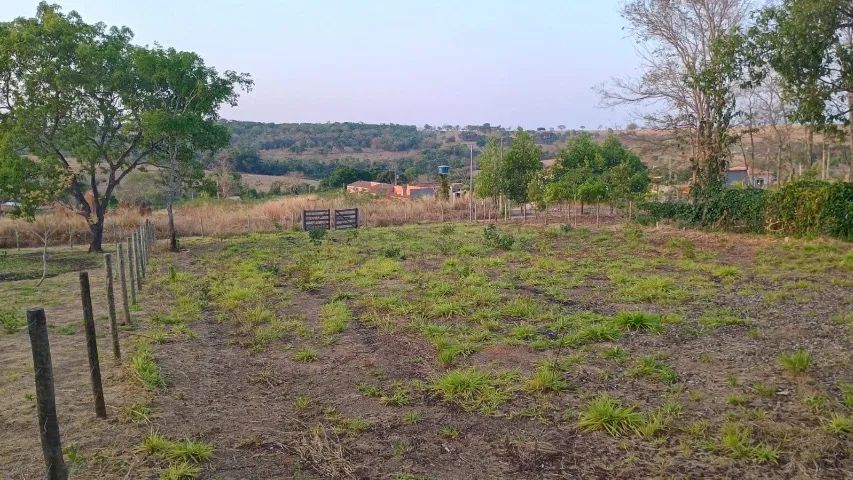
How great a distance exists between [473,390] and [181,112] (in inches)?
676

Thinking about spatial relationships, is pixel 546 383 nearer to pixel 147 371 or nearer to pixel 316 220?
pixel 147 371

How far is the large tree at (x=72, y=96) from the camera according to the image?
18.1 m

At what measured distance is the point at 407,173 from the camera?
62.2m

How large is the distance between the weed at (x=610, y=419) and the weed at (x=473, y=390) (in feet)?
2.75

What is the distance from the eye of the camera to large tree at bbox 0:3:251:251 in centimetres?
1808

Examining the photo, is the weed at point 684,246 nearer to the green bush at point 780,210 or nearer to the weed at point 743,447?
the green bush at point 780,210

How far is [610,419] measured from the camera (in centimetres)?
529

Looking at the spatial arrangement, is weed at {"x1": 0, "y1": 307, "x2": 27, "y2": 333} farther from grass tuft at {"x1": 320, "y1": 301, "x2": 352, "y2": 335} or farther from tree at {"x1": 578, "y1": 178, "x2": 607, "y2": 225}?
tree at {"x1": 578, "y1": 178, "x2": 607, "y2": 225}

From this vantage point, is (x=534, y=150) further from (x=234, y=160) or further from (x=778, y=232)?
(x=234, y=160)

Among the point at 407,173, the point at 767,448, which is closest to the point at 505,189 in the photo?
the point at 767,448

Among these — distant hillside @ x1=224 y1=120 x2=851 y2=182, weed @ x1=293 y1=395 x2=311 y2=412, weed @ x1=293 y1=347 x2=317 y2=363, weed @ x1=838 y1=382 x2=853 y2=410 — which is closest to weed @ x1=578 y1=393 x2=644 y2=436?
weed @ x1=838 y1=382 x2=853 y2=410

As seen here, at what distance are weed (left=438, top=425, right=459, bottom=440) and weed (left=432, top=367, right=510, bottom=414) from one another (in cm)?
43

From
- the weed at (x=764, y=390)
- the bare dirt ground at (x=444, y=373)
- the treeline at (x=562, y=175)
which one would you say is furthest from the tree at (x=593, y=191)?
the weed at (x=764, y=390)

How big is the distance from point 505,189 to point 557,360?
24576 mm
